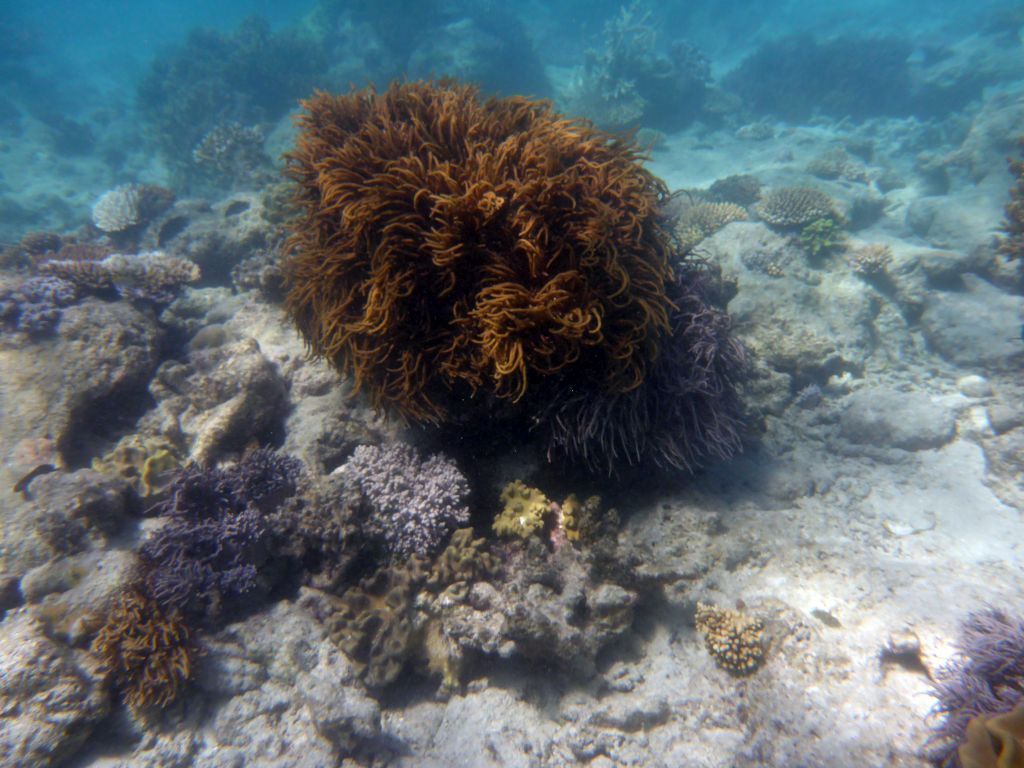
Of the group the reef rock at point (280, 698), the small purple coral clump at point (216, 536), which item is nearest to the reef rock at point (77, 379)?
the small purple coral clump at point (216, 536)

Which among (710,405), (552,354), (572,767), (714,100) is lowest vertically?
(572,767)

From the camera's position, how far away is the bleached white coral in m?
11.9

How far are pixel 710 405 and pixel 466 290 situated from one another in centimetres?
273

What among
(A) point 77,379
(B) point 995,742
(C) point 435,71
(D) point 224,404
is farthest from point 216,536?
(C) point 435,71

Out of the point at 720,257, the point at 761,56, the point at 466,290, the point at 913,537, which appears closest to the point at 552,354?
the point at 466,290

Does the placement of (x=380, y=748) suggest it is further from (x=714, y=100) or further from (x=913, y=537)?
(x=714, y=100)

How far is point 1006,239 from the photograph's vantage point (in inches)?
363

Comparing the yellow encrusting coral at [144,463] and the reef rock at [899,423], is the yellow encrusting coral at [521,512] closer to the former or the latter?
the yellow encrusting coral at [144,463]

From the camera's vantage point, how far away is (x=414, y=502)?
4711mm

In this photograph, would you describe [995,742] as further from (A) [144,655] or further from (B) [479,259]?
(A) [144,655]

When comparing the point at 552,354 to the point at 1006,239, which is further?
the point at 1006,239

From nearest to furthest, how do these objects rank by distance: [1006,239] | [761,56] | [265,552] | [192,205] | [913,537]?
[265,552] < [913,537] < [1006,239] < [192,205] < [761,56]

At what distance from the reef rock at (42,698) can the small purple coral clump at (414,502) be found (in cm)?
256

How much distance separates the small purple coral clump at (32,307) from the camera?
5992 mm
